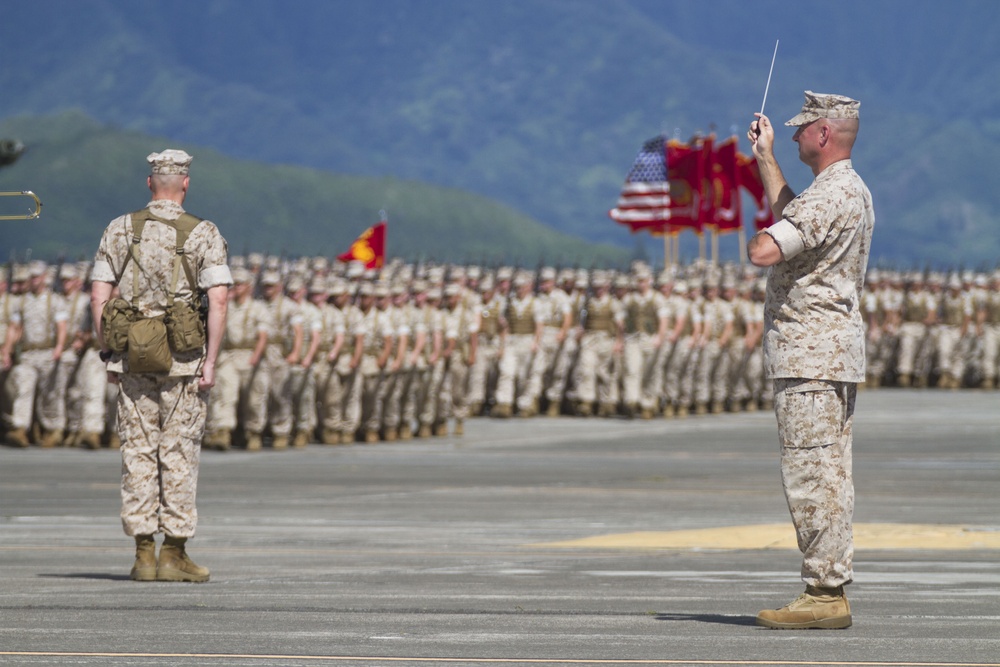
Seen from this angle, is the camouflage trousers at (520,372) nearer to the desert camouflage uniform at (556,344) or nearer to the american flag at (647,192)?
the desert camouflage uniform at (556,344)

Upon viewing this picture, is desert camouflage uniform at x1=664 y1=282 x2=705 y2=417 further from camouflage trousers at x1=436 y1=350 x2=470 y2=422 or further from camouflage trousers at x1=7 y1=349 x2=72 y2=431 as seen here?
camouflage trousers at x1=7 y1=349 x2=72 y2=431

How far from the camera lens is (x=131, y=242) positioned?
9.59m

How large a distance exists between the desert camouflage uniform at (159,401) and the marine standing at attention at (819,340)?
2948 millimetres

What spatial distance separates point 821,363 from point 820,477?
1.43 feet

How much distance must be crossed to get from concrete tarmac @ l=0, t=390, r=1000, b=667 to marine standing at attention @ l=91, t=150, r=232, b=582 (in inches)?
12.0

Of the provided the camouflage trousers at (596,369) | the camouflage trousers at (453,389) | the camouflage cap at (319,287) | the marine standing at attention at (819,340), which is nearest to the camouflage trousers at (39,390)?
the camouflage cap at (319,287)

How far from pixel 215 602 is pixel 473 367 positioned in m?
20.3

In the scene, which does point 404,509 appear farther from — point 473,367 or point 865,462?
point 473,367

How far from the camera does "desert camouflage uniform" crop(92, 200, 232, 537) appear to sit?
951 cm

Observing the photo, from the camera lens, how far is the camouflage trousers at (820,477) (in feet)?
25.3

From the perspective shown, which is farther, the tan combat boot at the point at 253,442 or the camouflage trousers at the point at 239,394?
the tan combat boot at the point at 253,442

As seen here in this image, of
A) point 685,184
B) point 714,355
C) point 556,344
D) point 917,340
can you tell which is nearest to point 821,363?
point 556,344

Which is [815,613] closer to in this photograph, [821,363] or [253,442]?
[821,363]

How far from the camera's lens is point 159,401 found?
9.55 meters
